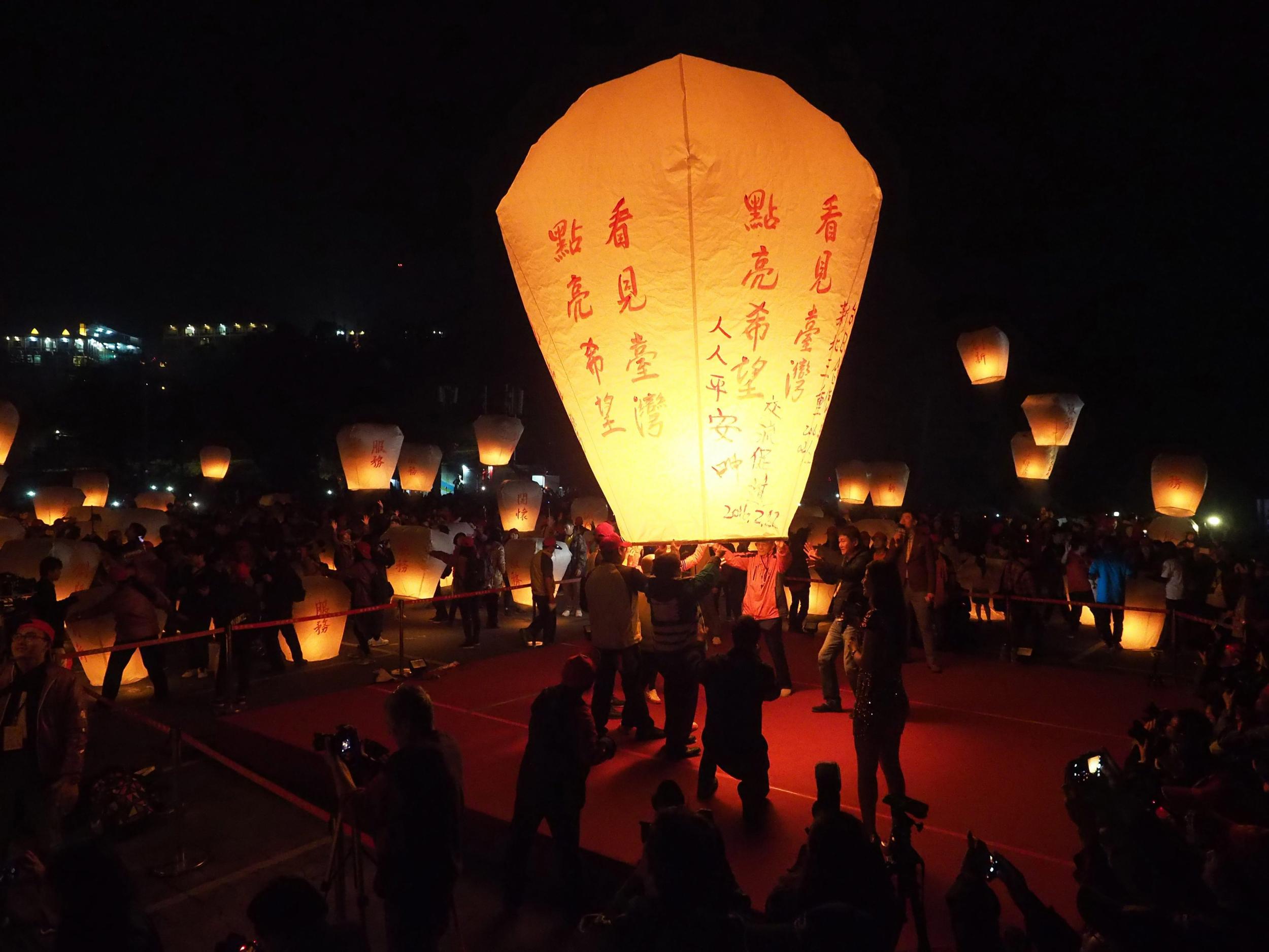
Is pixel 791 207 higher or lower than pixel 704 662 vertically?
higher

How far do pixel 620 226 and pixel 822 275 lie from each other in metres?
1.17

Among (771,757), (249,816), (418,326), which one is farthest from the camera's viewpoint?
(418,326)

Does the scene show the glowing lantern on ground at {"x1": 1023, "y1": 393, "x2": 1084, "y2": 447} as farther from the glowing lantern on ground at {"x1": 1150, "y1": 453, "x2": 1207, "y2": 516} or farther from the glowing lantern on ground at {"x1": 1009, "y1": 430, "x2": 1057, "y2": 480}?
the glowing lantern on ground at {"x1": 1150, "y1": 453, "x2": 1207, "y2": 516}

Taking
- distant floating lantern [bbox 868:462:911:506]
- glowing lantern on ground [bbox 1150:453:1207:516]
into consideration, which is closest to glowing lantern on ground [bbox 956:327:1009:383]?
glowing lantern on ground [bbox 1150:453:1207:516]

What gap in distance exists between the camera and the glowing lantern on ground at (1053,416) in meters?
16.0

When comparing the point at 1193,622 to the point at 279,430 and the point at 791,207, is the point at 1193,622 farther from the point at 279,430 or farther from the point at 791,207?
the point at 279,430

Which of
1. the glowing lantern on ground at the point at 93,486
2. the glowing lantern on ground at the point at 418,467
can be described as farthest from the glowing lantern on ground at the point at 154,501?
the glowing lantern on ground at the point at 418,467

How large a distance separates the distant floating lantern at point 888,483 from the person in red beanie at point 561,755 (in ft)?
58.4

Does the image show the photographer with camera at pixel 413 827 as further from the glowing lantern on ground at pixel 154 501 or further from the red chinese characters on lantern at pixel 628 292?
the glowing lantern on ground at pixel 154 501

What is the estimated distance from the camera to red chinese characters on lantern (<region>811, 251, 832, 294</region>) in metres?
4.46

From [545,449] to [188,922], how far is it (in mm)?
31043

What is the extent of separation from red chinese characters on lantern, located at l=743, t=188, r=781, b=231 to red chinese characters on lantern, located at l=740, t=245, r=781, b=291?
11 centimetres

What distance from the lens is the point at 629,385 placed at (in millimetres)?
4383

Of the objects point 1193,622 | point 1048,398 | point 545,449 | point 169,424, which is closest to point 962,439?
point 1048,398
